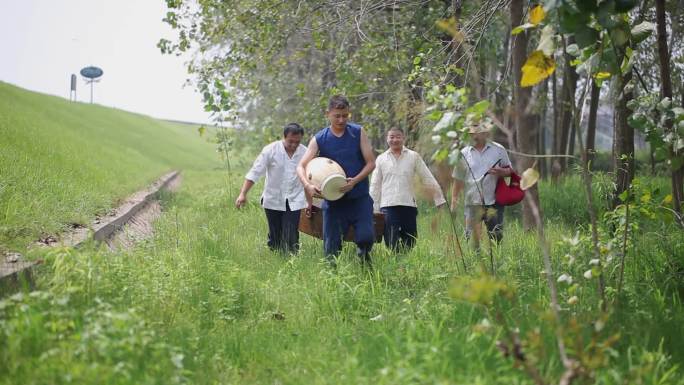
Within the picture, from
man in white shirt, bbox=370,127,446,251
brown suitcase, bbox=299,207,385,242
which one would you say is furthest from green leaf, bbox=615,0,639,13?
brown suitcase, bbox=299,207,385,242

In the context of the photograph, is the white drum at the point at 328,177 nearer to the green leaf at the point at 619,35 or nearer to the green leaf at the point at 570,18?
the green leaf at the point at 619,35

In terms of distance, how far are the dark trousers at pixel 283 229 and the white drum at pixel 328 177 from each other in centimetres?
160

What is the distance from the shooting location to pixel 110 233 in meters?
10.8

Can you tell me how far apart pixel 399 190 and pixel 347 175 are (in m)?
1.49

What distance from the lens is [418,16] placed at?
46.4 ft

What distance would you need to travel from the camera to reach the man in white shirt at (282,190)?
356 inches

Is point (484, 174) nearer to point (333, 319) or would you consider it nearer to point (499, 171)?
point (499, 171)

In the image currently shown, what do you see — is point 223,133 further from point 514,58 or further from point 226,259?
point 226,259

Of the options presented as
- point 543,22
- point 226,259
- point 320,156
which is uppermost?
point 543,22

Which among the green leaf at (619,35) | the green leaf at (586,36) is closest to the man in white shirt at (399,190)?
the green leaf at (619,35)

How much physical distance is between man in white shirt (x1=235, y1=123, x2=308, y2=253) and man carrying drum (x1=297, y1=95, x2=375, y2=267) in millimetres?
1362

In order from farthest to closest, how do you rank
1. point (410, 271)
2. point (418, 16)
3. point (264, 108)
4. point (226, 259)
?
1. point (264, 108)
2. point (418, 16)
3. point (226, 259)
4. point (410, 271)

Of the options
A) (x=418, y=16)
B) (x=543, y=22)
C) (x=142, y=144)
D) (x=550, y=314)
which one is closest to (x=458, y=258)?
(x=543, y=22)

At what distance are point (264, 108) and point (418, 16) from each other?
16342 mm
